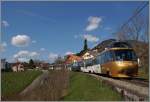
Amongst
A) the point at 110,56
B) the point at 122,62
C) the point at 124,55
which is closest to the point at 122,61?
the point at 122,62

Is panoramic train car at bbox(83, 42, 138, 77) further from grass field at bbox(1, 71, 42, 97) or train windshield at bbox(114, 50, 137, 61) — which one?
grass field at bbox(1, 71, 42, 97)

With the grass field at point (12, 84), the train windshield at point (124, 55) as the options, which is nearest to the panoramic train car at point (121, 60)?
the train windshield at point (124, 55)

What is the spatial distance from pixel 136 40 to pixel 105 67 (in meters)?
17.1

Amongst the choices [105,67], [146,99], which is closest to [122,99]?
[146,99]

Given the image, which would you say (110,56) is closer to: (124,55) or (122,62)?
(124,55)

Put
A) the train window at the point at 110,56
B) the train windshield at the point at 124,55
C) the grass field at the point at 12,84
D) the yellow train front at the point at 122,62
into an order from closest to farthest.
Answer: the yellow train front at the point at 122,62 < the train windshield at the point at 124,55 < the train window at the point at 110,56 < the grass field at the point at 12,84

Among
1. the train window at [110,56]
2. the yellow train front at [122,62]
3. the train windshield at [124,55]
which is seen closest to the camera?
the yellow train front at [122,62]

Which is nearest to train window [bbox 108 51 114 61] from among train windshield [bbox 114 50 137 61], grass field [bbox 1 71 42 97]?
train windshield [bbox 114 50 137 61]

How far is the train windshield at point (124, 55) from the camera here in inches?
1138

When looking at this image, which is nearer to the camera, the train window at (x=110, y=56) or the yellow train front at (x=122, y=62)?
the yellow train front at (x=122, y=62)

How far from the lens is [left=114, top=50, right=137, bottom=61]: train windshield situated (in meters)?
28.9

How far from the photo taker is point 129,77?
2917 centimetres

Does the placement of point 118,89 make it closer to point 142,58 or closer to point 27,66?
point 142,58

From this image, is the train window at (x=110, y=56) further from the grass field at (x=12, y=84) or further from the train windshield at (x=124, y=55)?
the grass field at (x=12, y=84)
